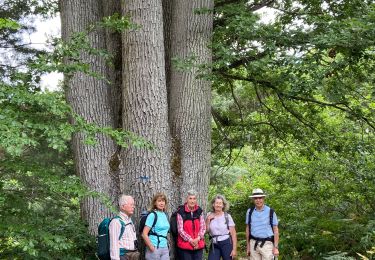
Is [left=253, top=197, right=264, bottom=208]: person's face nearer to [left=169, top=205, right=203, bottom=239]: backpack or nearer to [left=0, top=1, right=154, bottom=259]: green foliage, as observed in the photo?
[left=169, top=205, right=203, bottom=239]: backpack

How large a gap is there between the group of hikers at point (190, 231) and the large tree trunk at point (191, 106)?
1.55 ft

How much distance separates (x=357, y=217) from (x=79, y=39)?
663 cm

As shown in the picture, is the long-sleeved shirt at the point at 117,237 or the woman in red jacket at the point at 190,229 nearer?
the long-sleeved shirt at the point at 117,237

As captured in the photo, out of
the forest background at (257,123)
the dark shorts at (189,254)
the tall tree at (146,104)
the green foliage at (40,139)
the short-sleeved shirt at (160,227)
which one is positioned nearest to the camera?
the green foliage at (40,139)

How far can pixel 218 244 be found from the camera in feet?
19.5

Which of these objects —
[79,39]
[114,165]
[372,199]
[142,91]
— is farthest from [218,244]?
[372,199]

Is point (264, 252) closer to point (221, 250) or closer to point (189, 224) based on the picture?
point (221, 250)

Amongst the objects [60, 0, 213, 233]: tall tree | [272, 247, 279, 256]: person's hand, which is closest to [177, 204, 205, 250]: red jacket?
[60, 0, 213, 233]: tall tree

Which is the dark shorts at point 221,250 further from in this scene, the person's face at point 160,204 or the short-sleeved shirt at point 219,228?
the person's face at point 160,204

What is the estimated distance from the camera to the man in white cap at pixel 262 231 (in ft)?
19.8

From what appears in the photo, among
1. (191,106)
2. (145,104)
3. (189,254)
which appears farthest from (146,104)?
(189,254)

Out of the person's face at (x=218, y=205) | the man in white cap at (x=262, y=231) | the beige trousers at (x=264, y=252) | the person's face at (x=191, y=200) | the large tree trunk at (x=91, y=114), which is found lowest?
the beige trousers at (x=264, y=252)

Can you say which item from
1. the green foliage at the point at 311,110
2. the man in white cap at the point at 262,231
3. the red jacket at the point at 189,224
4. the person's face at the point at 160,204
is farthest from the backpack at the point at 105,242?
the green foliage at the point at 311,110

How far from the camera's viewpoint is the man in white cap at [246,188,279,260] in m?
6.04
